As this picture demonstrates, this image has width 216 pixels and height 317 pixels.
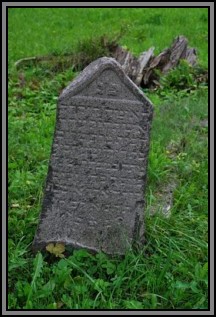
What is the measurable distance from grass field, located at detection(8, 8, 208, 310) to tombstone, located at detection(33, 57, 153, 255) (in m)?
0.16

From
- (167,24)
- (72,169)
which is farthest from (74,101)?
(167,24)

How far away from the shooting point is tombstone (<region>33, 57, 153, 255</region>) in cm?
358

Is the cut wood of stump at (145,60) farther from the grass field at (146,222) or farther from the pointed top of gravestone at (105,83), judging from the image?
the pointed top of gravestone at (105,83)

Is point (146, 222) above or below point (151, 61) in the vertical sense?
above

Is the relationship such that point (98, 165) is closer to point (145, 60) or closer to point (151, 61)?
point (145, 60)

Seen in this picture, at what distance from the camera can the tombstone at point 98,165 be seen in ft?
11.8

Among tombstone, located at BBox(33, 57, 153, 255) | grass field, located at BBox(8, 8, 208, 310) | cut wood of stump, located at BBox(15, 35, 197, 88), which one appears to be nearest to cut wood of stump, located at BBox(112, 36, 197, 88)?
cut wood of stump, located at BBox(15, 35, 197, 88)

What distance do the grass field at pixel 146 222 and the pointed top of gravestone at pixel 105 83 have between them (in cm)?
93

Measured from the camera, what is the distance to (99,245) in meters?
3.83

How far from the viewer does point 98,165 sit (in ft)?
12.2

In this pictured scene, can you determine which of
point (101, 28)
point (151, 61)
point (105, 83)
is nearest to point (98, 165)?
point (105, 83)

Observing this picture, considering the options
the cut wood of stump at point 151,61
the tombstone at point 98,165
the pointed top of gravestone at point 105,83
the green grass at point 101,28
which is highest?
the pointed top of gravestone at point 105,83

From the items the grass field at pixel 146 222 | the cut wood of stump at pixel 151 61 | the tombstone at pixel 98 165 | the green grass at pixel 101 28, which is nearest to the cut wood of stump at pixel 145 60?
the cut wood of stump at pixel 151 61

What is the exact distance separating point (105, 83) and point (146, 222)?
3.39ft
